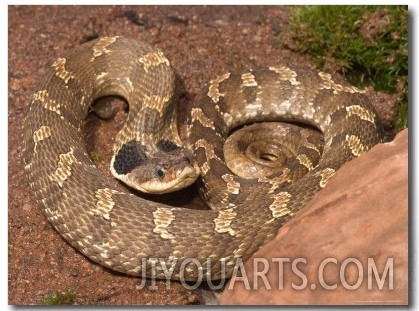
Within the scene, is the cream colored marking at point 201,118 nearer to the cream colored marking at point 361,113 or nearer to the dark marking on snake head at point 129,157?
the dark marking on snake head at point 129,157

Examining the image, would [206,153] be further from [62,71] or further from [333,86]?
[62,71]

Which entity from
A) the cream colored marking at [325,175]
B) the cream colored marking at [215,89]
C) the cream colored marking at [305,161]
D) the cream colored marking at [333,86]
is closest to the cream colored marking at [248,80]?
the cream colored marking at [215,89]

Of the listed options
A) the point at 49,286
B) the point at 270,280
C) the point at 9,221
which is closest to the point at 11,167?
the point at 9,221

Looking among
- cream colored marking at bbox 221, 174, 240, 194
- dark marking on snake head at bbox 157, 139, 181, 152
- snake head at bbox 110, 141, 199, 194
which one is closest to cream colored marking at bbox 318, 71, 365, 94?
cream colored marking at bbox 221, 174, 240, 194

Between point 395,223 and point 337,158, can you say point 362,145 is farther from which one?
point 395,223

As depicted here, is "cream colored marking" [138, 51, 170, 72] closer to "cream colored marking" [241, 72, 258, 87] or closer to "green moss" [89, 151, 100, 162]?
"cream colored marking" [241, 72, 258, 87]

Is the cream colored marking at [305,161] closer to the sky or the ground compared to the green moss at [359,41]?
closer to the ground

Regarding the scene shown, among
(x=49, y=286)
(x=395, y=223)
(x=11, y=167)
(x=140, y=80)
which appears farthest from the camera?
(x=140, y=80)
